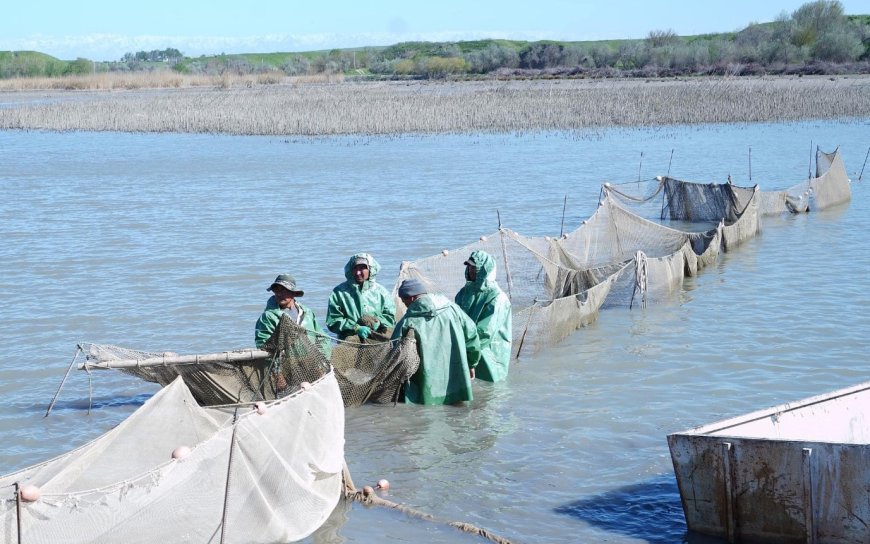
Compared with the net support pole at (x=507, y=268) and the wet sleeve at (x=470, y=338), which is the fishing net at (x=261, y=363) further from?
the net support pole at (x=507, y=268)

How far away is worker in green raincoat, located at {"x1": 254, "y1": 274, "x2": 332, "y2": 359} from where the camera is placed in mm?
7344

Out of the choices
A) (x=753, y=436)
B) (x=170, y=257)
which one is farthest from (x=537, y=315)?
(x=170, y=257)

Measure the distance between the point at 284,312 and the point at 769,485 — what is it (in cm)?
339

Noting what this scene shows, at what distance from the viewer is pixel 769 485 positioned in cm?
545

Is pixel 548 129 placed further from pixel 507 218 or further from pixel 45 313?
pixel 45 313

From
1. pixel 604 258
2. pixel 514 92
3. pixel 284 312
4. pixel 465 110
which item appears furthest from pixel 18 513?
pixel 514 92

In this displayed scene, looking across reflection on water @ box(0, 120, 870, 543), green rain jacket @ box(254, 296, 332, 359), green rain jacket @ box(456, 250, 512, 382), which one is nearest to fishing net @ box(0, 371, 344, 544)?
reflection on water @ box(0, 120, 870, 543)

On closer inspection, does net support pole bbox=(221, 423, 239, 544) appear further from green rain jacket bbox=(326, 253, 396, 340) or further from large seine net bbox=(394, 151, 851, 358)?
large seine net bbox=(394, 151, 851, 358)

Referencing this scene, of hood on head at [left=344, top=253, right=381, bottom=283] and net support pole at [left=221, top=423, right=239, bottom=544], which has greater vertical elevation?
hood on head at [left=344, top=253, right=381, bottom=283]

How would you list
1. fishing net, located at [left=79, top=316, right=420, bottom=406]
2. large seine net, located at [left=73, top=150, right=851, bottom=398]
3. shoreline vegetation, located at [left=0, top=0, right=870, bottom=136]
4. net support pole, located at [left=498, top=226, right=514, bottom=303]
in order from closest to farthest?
fishing net, located at [left=79, top=316, right=420, bottom=406] < large seine net, located at [left=73, top=150, right=851, bottom=398] < net support pole, located at [left=498, top=226, right=514, bottom=303] < shoreline vegetation, located at [left=0, top=0, right=870, bottom=136]

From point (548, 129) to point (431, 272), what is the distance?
21303 mm

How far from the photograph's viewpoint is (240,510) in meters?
5.22

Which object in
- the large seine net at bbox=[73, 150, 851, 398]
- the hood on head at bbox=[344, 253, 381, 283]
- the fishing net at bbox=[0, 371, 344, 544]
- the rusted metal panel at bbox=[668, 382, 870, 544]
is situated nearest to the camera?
the fishing net at bbox=[0, 371, 344, 544]

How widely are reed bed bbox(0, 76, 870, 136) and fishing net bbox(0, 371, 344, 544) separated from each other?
2534cm
